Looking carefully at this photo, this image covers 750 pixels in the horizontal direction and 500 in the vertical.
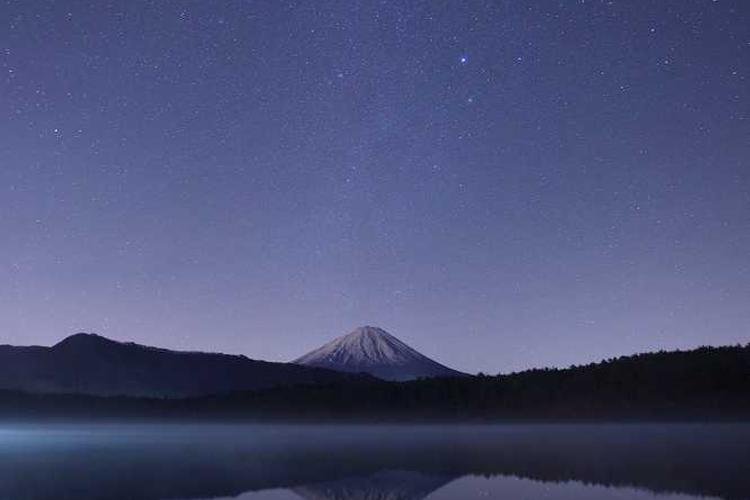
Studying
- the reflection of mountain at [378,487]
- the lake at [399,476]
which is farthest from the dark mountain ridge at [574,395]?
the reflection of mountain at [378,487]

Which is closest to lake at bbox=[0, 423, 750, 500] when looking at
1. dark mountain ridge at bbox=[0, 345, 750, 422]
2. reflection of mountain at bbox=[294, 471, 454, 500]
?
reflection of mountain at bbox=[294, 471, 454, 500]

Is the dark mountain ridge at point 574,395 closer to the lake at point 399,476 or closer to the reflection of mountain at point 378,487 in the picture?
the lake at point 399,476

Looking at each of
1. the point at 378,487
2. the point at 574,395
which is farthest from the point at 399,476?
the point at 574,395

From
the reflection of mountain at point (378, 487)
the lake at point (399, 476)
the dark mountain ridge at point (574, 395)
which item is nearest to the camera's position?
the reflection of mountain at point (378, 487)

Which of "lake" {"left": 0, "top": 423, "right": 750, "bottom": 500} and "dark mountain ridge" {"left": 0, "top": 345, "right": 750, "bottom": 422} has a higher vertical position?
"dark mountain ridge" {"left": 0, "top": 345, "right": 750, "bottom": 422}

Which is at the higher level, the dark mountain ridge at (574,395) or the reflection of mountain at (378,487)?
the dark mountain ridge at (574,395)

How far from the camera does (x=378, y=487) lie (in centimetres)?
2914

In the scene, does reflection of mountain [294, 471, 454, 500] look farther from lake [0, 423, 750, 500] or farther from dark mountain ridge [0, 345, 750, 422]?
dark mountain ridge [0, 345, 750, 422]

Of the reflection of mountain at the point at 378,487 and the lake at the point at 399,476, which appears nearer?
the reflection of mountain at the point at 378,487

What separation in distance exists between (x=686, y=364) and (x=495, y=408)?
3076 cm

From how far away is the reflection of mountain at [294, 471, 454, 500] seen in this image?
85.4 feet

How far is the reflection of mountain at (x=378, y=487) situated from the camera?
26031 millimetres

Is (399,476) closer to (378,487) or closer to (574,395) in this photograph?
(378,487)

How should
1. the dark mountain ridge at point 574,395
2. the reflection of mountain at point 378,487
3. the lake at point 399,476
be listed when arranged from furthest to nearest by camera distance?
1. the dark mountain ridge at point 574,395
2. the lake at point 399,476
3. the reflection of mountain at point 378,487
